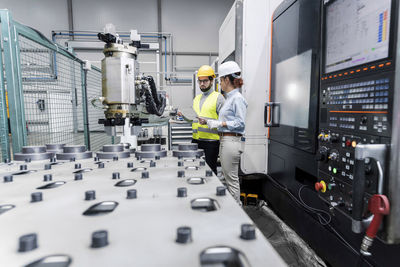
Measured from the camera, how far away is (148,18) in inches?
278

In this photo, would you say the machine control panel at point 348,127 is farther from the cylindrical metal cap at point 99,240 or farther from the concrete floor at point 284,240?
the cylindrical metal cap at point 99,240

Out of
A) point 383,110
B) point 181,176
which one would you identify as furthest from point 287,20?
point 181,176

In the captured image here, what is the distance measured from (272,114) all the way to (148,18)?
20.5ft

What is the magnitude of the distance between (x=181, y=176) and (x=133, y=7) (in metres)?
7.62

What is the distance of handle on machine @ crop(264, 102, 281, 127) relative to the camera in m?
2.22

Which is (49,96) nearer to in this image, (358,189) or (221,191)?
(221,191)

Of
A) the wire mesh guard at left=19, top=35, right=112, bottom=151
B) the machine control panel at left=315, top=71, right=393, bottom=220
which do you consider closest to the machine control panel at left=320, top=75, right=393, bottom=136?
the machine control panel at left=315, top=71, right=393, bottom=220

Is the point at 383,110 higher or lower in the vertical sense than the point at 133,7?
lower

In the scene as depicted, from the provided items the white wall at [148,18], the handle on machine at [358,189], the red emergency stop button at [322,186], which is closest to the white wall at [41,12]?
the white wall at [148,18]

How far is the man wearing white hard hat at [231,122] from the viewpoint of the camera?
2.07 metres

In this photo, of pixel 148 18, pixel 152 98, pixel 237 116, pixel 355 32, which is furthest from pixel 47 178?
pixel 148 18

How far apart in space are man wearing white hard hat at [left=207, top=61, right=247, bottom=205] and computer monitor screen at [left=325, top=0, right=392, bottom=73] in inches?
33.8

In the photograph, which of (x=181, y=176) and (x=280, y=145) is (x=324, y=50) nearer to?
(x=280, y=145)

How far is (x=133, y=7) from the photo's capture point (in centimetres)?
698
